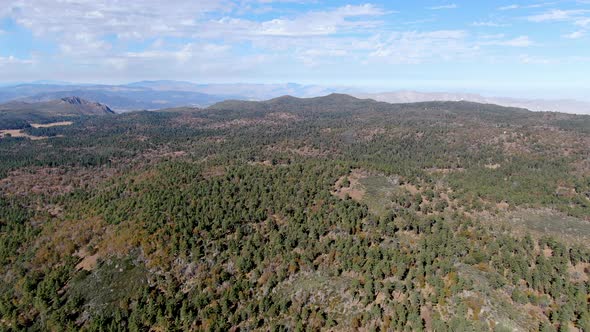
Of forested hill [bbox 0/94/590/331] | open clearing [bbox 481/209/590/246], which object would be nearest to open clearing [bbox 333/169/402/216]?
forested hill [bbox 0/94/590/331]

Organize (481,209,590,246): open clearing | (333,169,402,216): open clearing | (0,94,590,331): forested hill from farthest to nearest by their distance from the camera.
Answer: (333,169,402,216): open clearing
(481,209,590,246): open clearing
(0,94,590,331): forested hill

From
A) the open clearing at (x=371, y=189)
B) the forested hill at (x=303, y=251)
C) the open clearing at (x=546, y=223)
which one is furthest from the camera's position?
the open clearing at (x=371, y=189)

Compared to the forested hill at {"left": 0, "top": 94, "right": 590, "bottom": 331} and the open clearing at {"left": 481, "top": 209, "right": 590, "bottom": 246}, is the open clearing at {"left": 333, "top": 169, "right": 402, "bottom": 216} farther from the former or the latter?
the open clearing at {"left": 481, "top": 209, "right": 590, "bottom": 246}

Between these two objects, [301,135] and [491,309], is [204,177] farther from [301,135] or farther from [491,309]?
[301,135]

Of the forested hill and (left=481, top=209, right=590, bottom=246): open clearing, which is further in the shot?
(left=481, top=209, right=590, bottom=246): open clearing

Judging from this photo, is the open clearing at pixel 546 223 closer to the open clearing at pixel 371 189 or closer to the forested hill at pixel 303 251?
the forested hill at pixel 303 251

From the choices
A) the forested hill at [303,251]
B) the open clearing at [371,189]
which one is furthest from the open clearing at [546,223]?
the open clearing at [371,189]

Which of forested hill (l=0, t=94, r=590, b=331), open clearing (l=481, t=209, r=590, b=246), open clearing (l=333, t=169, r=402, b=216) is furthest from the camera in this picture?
open clearing (l=333, t=169, r=402, b=216)

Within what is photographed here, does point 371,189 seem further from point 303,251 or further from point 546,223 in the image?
point 546,223

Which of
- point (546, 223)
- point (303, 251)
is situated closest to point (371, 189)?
point (303, 251)

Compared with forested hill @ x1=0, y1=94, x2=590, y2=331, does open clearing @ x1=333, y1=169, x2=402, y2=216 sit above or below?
above
